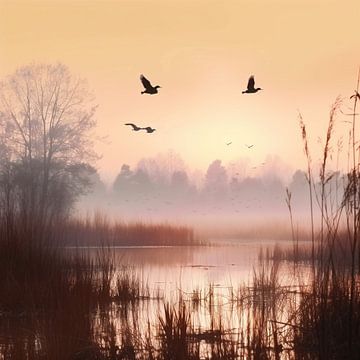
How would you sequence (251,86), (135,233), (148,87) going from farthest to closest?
(135,233)
(148,87)
(251,86)

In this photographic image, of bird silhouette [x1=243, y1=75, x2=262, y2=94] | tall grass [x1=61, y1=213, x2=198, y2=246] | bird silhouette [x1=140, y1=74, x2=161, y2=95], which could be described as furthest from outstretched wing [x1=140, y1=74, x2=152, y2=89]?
tall grass [x1=61, y1=213, x2=198, y2=246]

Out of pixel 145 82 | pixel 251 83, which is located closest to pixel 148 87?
pixel 145 82

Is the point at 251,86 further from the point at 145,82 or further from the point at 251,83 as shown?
the point at 145,82

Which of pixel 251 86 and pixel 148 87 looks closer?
pixel 251 86

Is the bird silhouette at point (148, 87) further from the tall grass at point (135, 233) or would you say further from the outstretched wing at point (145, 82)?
the tall grass at point (135, 233)

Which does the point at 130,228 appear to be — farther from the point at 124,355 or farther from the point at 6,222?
the point at 124,355

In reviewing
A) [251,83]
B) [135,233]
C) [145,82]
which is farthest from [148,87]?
[135,233]

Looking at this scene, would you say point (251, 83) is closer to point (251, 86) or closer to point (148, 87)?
point (251, 86)

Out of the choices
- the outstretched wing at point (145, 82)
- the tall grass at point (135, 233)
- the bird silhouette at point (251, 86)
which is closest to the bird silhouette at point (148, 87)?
the outstretched wing at point (145, 82)

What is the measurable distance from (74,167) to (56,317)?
58.8ft

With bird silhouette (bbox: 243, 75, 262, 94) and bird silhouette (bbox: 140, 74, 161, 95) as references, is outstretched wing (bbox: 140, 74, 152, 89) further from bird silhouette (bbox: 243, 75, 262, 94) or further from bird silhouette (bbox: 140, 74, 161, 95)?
bird silhouette (bbox: 243, 75, 262, 94)

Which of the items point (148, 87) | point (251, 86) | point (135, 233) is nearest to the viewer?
point (251, 86)

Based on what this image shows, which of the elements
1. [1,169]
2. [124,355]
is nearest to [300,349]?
[124,355]

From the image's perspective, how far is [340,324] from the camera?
168 inches
